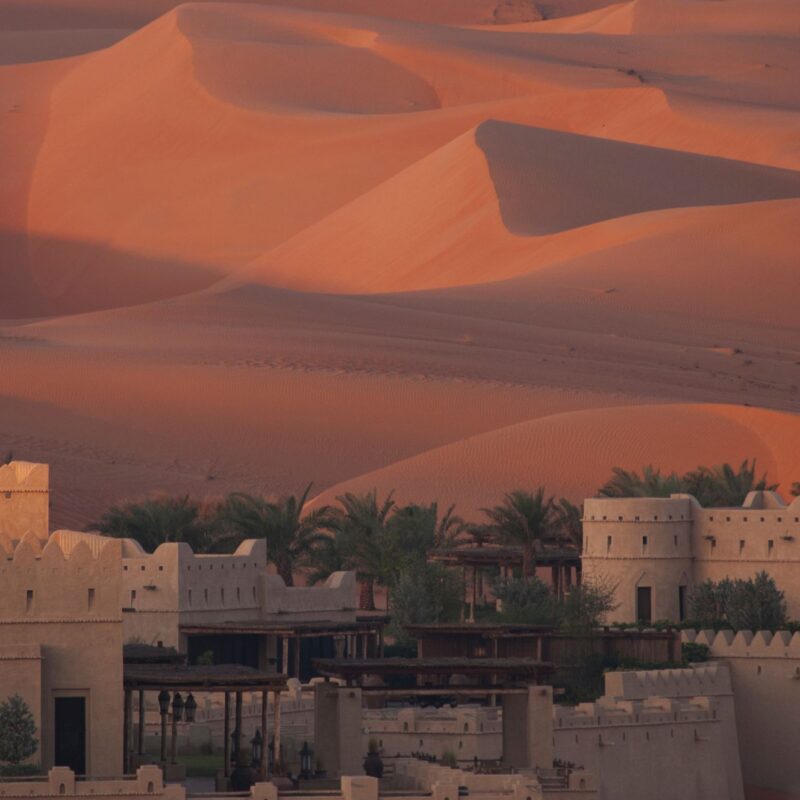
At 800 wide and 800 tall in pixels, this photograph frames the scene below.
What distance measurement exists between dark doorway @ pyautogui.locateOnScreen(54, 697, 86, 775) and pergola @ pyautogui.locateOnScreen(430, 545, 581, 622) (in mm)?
18849

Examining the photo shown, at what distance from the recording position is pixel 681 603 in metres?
46.3

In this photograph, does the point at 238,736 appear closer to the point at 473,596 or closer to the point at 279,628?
the point at 279,628

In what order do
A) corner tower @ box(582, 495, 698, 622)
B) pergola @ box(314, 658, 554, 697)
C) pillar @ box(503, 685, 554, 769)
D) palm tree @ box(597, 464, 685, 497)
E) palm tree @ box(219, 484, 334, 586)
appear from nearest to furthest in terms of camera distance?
pillar @ box(503, 685, 554, 769) → pergola @ box(314, 658, 554, 697) → corner tower @ box(582, 495, 698, 622) → palm tree @ box(219, 484, 334, 586) → palm tree @ box(597, 464, 685, 497)

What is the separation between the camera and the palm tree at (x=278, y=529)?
49.2 meters

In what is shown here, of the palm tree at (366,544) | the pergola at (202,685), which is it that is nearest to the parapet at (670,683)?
the pergola at (202,685)

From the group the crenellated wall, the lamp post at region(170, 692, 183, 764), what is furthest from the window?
the lamp post at region(170, 692, 183, 764)

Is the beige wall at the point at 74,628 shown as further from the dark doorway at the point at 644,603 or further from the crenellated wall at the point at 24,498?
the dark doorway at the point at 644,603

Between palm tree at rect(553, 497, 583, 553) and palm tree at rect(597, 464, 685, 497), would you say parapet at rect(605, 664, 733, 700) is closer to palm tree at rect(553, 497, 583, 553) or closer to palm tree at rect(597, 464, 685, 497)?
palm tree at rect(597, 464, 685, 497)

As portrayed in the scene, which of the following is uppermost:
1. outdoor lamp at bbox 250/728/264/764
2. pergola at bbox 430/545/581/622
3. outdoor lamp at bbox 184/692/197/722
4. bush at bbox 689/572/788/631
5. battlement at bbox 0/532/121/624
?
pergola at bbox 430/545/581/622

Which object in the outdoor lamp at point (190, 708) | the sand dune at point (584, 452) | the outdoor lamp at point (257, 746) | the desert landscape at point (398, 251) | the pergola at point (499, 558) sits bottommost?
the outdoor lamp at point (257, 746)

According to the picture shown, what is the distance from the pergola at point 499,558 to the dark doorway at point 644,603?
282 centimetres

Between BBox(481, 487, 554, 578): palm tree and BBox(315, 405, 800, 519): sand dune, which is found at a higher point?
BBox(315, 405, 800, 519): sand dune

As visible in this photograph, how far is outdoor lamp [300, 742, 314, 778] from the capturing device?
100ft

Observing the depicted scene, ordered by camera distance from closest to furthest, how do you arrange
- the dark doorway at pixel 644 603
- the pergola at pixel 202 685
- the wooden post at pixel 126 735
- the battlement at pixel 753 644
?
the wooden post at pixel 126 735, the pergola at pixel 202 685, the battlement at pixel 753 644, the dark doorway at pixel 644 603
